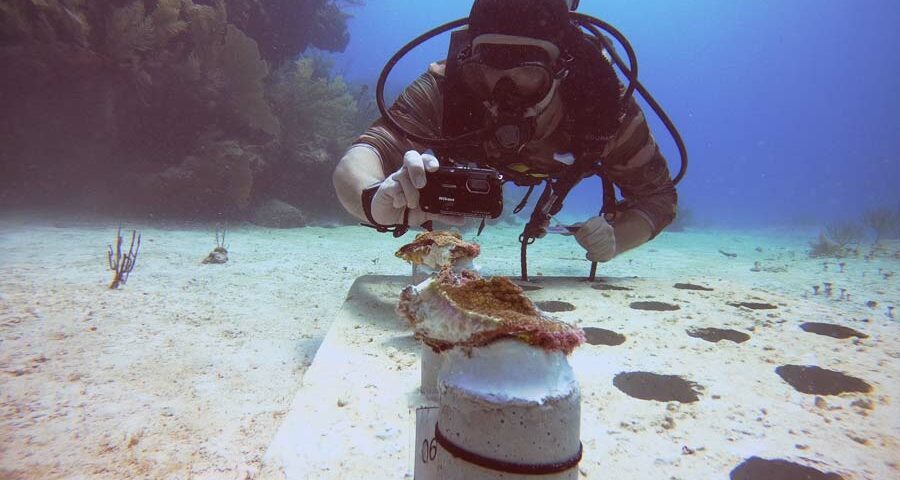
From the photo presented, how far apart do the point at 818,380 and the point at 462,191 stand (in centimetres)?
203

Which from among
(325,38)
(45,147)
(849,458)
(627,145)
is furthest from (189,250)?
(325,38)

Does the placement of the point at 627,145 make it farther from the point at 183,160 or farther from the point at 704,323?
the point at 183,160

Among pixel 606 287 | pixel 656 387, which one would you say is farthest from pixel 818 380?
pixel 606 287

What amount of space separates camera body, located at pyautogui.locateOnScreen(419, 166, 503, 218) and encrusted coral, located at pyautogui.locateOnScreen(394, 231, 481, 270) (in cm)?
37

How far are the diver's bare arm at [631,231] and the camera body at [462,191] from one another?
87.6 inches

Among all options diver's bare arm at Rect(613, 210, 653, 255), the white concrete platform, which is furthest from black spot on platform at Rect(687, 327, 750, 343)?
diver's bare arm at Rect(613, 210, 653, 255)

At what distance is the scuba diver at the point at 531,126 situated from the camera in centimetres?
280

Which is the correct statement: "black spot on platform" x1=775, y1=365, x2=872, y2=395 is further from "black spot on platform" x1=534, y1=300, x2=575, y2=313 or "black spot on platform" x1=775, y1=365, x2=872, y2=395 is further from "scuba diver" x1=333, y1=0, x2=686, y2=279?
"scuba diver" x1=333, y1=0, x2=686, y2=279

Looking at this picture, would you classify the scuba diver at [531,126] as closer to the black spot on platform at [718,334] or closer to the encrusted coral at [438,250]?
the encrusted coral at [438,250]

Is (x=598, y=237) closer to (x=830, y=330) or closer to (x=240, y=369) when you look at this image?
(x=830, y=330)

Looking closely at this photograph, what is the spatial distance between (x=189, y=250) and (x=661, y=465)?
5.82m

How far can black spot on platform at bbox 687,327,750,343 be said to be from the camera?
256 centimetres

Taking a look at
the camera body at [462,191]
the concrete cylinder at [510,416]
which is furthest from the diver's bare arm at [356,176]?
the concrete cylinder at [510,416]

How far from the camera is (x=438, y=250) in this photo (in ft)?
7.62
